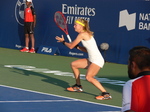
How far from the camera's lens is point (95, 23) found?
15.9 metres

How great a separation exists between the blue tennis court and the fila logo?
588 centimetres

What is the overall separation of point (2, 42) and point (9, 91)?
921cm

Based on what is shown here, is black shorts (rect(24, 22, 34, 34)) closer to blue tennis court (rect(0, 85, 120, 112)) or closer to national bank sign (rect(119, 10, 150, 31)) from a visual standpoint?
national bank sign (rect(119, 10, 150, 31))

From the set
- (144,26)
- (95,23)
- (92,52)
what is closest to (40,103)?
(92,52)

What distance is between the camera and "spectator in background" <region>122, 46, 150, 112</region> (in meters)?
3.55

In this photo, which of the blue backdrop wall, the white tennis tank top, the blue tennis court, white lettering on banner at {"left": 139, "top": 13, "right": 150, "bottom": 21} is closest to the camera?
the blue tennis court

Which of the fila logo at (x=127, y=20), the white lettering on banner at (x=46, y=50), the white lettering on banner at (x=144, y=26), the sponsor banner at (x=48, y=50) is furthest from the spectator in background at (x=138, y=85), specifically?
the white lettering on banner at (x=46, y=50)

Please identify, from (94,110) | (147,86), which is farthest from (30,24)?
(147,86)

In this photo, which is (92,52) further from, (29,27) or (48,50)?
(29,27)

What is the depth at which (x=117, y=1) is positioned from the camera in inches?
600

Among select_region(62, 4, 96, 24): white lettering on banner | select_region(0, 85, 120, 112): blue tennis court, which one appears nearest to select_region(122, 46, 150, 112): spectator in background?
select_region(0, 85, 120, 112): blue tennis court

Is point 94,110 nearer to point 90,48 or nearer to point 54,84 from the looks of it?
point 90,48

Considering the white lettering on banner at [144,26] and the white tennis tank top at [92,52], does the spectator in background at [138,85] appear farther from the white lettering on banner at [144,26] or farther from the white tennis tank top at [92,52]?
the white lettering on banner at [144,26]

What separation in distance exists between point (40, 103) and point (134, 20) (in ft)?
22.0
